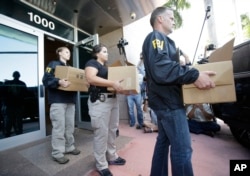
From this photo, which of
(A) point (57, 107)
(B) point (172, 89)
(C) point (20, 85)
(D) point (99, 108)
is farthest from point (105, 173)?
(C) point (20, 85)

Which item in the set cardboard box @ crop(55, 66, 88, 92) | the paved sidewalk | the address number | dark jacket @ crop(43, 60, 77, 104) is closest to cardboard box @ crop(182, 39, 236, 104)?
the paved sidewalk

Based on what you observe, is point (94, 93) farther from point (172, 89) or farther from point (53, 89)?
point (172, 89)

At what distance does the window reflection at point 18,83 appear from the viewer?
263cm

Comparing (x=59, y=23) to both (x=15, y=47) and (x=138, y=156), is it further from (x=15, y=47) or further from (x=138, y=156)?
(x=138, y=156)

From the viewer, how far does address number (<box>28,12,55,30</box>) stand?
3.11 metres

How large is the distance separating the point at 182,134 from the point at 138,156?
1.26m

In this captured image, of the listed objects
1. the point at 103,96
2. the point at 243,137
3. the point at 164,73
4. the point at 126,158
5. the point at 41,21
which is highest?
the point at 41,21

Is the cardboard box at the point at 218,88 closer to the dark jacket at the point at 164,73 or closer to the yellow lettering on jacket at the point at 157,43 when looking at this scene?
the dark jacket at the point at 164,73

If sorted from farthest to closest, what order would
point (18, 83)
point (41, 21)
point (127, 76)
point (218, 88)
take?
point (41, 21) < point (18, 83) < point (127, 76) < point (218, 88)

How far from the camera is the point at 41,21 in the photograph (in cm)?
328

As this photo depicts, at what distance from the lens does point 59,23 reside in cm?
371

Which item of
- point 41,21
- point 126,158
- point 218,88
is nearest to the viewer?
point 218,88

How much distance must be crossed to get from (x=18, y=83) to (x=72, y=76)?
142cm

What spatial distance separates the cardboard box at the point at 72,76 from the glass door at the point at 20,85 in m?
1.28
